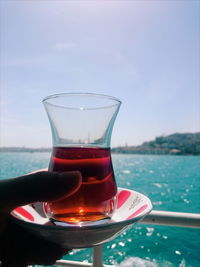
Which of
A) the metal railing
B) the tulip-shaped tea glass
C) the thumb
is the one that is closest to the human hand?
the thumb

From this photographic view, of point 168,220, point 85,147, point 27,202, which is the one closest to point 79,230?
point 27,202

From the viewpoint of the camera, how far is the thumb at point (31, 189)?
59 cm

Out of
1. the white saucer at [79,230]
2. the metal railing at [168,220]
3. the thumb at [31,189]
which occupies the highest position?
the thumb at [31,189]

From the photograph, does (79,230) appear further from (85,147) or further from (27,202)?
(85,147)

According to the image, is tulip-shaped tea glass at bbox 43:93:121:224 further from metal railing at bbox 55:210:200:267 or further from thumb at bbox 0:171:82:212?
metal railing at bbox 55:210:200:267

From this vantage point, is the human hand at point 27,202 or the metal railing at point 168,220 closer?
the human hand at point 27,202

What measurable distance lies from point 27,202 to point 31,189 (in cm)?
4

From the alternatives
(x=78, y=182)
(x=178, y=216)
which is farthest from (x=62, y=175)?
(x=178, y=216)

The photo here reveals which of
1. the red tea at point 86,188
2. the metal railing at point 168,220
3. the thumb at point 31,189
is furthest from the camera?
the metal railing at point 168,220

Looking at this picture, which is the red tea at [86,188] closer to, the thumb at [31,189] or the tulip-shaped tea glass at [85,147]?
the tulip-shaped tea glass at [85,147]

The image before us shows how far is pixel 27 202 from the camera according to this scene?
0.61m

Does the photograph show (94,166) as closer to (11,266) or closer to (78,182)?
(78,182)

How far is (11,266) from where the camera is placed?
0.78 m

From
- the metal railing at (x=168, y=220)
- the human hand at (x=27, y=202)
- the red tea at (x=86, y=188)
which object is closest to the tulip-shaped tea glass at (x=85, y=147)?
the red tea at (x=86, y=188)
